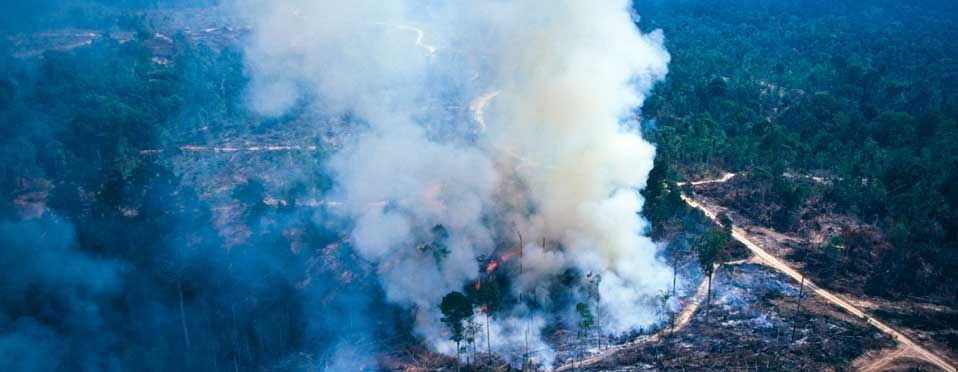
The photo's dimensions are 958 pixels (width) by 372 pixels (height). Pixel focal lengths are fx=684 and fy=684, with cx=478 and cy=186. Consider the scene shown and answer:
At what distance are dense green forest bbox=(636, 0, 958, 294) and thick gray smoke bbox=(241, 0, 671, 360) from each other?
21.8ft

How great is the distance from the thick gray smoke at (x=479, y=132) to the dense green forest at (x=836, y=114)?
6650mm

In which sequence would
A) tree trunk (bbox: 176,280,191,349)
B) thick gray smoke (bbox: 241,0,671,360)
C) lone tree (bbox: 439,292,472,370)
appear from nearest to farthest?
1. lone tree (bbox: 439,292,472,370)
2. tree trunk (bbox: 176,280,191,349)
3. thick gray smoke (bbox: 241,0,671,360)

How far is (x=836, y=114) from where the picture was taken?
218 feet

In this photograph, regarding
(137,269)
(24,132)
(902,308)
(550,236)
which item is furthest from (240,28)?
(902,308)

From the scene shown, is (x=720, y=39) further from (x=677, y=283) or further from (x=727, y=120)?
(x=677, y=283)

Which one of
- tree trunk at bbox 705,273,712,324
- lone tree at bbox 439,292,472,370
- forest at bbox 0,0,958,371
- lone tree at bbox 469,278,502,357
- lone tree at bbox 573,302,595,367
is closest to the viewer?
lone tree at bbox 439,292,472,370

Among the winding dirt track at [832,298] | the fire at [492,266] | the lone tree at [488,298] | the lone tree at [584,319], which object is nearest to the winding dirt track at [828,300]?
the winding dirt track at [832,298]

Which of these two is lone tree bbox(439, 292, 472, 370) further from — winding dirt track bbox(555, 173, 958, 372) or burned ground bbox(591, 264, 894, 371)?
burned ground bbox(591, 264, 894, 371)

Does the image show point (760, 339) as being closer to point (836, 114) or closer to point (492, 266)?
point (492, 266)

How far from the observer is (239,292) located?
3547 cm

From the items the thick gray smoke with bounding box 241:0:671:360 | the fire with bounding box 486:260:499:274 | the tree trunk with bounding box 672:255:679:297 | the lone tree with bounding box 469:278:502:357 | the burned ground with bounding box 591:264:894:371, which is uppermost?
the thick gray smoke with bounding box 241:0:671:360

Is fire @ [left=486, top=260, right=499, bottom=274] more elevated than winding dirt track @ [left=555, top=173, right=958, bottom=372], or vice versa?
fire @ [left=486, top=260, right=499, bottom=274]

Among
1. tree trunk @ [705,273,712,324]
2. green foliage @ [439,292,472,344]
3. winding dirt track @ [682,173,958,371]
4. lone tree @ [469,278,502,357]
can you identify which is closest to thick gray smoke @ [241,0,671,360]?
lone tree @ [469,278,502,357]

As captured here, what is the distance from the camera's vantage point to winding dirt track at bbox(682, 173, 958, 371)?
1202 inches
